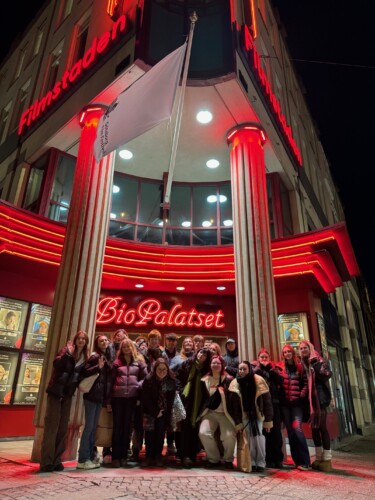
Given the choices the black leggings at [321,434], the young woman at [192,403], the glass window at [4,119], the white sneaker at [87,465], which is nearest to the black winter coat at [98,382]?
the white sneaker at [87,465]

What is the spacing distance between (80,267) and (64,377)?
3008 millimetres

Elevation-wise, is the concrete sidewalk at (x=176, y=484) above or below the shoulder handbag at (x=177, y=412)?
below

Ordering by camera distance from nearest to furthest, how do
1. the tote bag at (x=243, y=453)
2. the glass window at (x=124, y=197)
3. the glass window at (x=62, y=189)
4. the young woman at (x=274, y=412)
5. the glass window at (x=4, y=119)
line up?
the tote bag at (x=243, y=453), the young woman at (x=274, y=412), the glass window at (x=62, y=189), the glass window at (x=124, y=197), the glass window at (x=4, y=119)

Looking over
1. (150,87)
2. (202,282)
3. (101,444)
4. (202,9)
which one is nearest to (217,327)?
Answer: (202,282)

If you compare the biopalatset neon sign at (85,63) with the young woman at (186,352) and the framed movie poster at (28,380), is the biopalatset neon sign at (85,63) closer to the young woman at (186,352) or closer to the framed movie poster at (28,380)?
the framed movie poster at (28,380)

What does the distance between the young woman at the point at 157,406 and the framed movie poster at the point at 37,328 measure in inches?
227

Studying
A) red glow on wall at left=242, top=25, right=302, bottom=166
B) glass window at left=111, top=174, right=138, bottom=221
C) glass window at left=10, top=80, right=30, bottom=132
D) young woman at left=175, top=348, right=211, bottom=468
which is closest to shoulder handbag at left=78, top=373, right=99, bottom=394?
young woman at left=175, top=348, right=211, bottom=468

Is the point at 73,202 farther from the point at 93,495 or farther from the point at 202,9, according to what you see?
the point at 202,9

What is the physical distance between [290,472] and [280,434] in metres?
0.61

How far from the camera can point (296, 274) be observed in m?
10.7

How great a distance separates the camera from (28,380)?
407 inches

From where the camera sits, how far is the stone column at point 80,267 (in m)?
7.05

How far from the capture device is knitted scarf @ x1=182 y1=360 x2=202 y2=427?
6.17 metres

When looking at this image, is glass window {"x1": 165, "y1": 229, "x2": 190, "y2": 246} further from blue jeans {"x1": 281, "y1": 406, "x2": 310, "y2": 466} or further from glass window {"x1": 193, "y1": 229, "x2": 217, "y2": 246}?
blue jeans {"x1": 281, "y1": 406, "x2": 310, "y2": 466}
